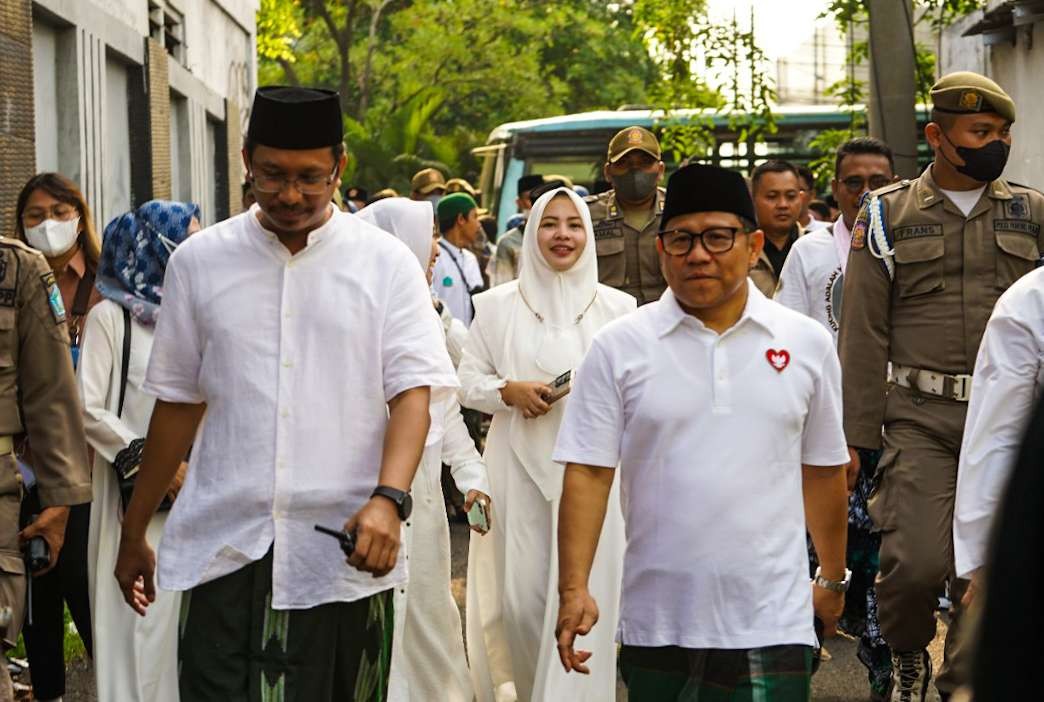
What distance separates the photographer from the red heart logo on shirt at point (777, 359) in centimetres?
448

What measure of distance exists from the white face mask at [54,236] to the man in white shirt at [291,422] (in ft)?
9.70

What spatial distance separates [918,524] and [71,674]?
12.1 ft

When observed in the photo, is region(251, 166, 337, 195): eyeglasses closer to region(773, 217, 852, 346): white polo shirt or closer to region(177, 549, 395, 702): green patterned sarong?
region(177, 549, 395, 702): green patterned sarong

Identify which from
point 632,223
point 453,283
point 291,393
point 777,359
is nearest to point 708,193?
point 777,359

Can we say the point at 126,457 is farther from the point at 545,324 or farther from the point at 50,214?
the point at 545,324

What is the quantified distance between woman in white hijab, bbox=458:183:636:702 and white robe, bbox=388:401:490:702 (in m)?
0.31

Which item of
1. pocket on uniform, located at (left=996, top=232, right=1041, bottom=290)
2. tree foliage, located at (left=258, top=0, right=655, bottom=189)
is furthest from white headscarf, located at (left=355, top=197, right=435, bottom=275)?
tree foliage, located at (left=258, top=0, right=655, bottom=189)

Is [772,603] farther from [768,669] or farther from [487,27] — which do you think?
[487,27]

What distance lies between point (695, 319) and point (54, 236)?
3.58 metres

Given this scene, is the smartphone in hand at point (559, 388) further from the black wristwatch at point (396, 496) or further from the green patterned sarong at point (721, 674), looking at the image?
the black wristwatch at point (396, 496)

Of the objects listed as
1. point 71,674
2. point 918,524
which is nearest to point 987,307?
point 918,524

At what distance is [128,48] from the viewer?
47.5ft

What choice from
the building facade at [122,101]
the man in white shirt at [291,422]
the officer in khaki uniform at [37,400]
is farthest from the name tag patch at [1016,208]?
the building facade at [122,101]

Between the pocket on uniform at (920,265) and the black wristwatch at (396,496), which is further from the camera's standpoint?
the pocket on uniform at (920,265)
